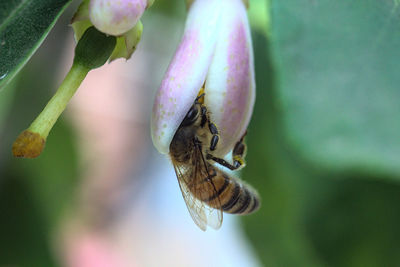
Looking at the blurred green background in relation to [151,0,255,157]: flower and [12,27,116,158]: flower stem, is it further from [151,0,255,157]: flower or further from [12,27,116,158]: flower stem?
[12,27,116,158]: flower stem

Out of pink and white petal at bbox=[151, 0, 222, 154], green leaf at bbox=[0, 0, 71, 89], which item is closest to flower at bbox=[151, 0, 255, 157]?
pink and white petal at bbox=[151, 0, 222, 154]

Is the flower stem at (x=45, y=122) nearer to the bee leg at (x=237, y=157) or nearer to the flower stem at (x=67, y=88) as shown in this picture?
the flower stem at (x=67, y=88)

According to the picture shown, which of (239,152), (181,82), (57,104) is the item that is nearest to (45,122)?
(57,104)

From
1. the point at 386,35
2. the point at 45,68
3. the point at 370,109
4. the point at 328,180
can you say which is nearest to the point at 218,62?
the point at 386,35

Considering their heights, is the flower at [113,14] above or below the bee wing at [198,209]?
above

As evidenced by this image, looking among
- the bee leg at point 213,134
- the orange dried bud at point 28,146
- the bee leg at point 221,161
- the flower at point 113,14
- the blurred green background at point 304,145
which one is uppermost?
the flower at point 113,14

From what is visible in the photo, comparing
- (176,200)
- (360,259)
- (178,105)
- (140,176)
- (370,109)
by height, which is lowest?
(176,200)

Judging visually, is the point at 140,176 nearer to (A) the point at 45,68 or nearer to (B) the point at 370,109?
(A) the point at 45,68

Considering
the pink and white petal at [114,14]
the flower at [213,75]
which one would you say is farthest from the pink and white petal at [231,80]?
the pink and white petal at [114,14]
